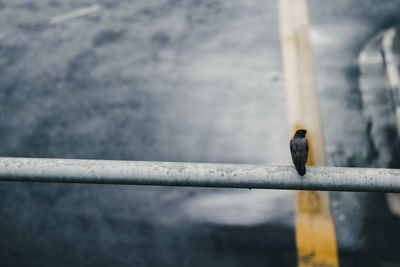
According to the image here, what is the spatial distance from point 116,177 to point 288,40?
3009 millimetres

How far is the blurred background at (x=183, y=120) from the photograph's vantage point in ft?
7.89

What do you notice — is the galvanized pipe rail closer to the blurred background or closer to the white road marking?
the blurred background

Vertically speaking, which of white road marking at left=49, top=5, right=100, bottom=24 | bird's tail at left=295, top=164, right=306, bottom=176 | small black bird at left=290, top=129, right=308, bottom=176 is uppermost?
white road marking at left=49, top=5, right=100, bottom=24

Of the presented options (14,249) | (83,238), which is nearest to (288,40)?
(83,238)

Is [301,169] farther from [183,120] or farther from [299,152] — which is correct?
[183,120]

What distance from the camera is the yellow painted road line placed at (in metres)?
2.25

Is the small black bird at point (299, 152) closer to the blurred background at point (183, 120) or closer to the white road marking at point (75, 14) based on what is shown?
the blurred background at point (183, 120)

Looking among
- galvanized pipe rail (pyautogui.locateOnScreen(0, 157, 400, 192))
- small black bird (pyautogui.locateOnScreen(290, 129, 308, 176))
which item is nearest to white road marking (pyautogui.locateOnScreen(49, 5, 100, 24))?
galvanized pipe rail (pyautogui.locateOnScreen(0, 157, 400, 192))

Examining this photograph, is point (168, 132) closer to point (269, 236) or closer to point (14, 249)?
point (269, 236)

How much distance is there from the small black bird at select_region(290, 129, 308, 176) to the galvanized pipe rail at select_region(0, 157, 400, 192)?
2cm

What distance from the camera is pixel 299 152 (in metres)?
1.03

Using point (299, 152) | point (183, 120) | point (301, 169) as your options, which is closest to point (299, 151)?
point (299, 152)

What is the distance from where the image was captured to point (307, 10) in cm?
360

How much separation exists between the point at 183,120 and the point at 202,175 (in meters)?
2.14
